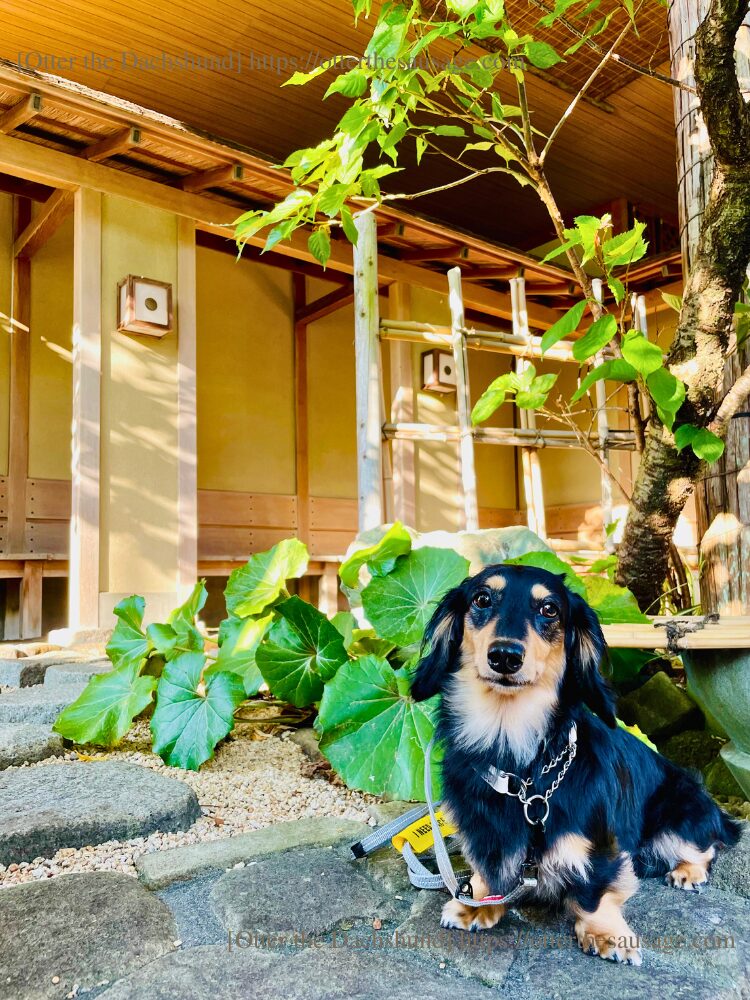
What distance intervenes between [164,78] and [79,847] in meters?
5.06

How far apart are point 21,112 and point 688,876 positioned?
4.43m

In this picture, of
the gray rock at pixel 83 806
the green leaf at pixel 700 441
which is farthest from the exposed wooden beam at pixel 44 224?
the green leaf at pixel 700 441

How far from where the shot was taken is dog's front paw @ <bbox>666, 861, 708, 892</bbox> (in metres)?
1.53

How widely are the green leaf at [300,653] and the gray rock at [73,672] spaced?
1123 millimetres

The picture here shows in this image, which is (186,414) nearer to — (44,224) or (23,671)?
(44,224)

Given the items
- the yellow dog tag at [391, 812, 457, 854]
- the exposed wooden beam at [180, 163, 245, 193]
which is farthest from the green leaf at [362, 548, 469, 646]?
the exposed wooden beam at [180, 163, 245, 193]

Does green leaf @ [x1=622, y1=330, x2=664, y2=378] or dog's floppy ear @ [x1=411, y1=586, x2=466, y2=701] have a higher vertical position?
green leaf @ [x1=622, y1=330, x2=664, y2=378]

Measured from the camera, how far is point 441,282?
6125 mm

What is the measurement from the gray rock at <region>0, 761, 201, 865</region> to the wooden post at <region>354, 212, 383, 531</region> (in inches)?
53.3

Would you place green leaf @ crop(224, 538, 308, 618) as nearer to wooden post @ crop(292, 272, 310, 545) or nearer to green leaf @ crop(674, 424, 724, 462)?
green leaf @ crop(674, 424, 724, 462)

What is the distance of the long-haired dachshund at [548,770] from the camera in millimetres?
1299

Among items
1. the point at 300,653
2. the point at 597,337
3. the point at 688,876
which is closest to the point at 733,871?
the point at 688,876

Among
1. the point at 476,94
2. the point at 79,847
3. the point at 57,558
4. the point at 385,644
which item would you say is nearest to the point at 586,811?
the point at 79,847

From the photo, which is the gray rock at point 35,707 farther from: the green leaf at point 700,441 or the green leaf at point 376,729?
the green leaf at point 700,441
